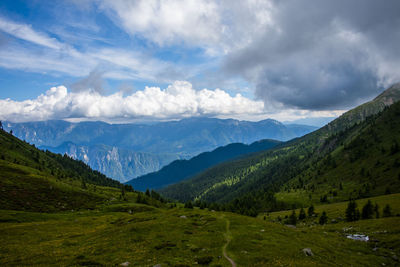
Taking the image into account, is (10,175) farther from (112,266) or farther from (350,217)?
(350,217)

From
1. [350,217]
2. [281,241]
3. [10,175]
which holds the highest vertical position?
[10,175]

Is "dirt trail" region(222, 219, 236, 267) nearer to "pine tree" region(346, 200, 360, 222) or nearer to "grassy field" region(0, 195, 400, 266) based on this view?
"grassy field" region(0, 195, 400, 266)

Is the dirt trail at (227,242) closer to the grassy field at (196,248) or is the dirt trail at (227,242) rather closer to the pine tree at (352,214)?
the grassy field at (196,248)

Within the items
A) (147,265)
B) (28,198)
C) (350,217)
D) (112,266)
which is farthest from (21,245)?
(350,217)

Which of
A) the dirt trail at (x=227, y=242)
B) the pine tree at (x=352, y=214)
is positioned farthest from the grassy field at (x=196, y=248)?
the pine tree at (x=352, y=214)

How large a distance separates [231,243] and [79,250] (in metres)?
26.1

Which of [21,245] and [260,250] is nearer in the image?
[260,250]

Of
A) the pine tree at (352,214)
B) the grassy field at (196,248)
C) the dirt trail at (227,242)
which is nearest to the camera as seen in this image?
the dirt trail at (227,242)

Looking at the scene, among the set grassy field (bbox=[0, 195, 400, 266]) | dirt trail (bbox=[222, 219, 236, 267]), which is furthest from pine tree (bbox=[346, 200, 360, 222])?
dirt trail (bbox=[222, 219, 236, 267])

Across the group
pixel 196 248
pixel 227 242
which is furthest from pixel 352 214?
pixel 196 248

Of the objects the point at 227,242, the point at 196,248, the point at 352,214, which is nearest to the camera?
the point at 196,248

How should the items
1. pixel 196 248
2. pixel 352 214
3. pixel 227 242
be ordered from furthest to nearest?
pixel 352 214
pixel 227 242
pixel 196 248

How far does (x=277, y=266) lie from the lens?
2584cm

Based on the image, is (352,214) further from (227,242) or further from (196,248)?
(196,248)
